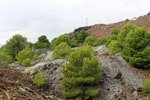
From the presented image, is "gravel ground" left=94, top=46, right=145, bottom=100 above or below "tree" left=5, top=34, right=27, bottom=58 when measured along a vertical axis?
below

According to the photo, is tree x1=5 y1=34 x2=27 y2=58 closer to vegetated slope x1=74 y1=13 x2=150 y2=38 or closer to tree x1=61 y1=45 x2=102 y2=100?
tree x1=61 y1=45 x2=102 y2=100

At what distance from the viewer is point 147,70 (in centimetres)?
1994

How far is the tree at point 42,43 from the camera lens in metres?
55.1

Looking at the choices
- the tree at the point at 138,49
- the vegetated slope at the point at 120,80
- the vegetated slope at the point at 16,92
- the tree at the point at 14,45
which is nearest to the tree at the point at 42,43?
the tree at the point at 14,45

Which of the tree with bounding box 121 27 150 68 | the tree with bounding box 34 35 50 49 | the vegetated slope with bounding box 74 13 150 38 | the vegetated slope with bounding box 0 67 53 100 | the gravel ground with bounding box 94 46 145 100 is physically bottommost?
the gravel ground with bounding box 94 46 145 100

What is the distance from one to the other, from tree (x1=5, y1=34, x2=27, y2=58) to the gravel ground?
2918 cm

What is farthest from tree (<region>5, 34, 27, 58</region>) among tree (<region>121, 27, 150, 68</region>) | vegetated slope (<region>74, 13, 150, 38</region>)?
vegetated slope (<region>74, 13, 150, 38</region>)

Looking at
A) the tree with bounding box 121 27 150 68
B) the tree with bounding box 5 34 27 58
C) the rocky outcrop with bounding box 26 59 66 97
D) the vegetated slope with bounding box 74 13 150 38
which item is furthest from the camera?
the vegetated slope with bounding box 74 13 150 38

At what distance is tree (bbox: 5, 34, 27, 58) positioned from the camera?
136ft

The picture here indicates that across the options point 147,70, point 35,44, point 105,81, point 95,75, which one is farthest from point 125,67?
Answer: point 35,44

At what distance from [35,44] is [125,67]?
4177 cm

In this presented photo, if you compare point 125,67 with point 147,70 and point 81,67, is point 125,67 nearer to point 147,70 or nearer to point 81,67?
point 147,70

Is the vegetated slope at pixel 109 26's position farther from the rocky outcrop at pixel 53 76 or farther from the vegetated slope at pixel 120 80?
the rocky outcrop at pixel 53 76

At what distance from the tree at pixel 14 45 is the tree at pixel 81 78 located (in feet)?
97.1
